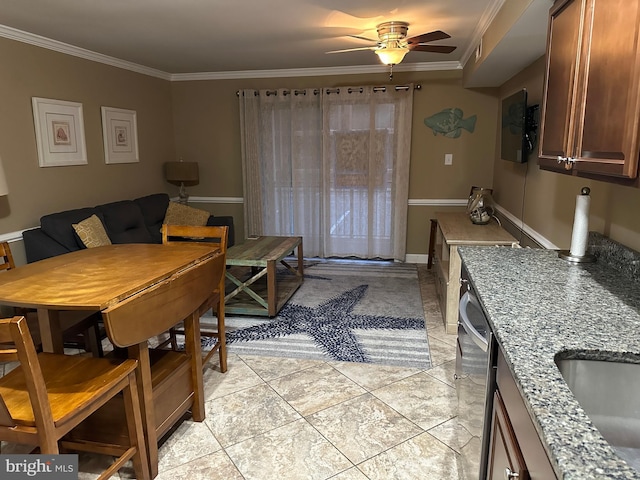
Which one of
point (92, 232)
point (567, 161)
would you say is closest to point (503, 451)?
point (567, 161)

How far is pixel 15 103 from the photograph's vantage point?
345cm

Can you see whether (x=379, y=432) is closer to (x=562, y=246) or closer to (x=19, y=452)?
(x=562, y=246)

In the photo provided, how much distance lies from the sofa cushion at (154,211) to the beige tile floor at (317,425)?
7.33 ft

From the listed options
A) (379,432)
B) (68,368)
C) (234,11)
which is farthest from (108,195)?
(379,432)

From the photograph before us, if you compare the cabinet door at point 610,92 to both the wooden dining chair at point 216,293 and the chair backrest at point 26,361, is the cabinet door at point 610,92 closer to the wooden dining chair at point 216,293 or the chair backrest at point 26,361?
the chair backrest at point 26,361

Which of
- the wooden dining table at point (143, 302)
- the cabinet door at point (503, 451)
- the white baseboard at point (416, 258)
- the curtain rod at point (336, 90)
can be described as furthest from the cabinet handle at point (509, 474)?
the curtain rod at point (336, 90)

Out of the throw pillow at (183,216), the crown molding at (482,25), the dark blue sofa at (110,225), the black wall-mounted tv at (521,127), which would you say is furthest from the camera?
the throw pillow at (183,216)

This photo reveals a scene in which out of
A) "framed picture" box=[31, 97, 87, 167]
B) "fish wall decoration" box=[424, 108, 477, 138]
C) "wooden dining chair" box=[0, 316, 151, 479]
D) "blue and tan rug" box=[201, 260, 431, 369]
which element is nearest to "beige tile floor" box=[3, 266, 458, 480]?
"blue and tan rug" box=[201, 260, 431, 369]

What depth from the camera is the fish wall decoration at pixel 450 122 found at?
4996mm

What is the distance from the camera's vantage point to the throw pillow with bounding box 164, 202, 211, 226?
481cm

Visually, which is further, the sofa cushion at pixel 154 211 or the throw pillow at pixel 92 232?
the sofa cushion at pixel 154 211

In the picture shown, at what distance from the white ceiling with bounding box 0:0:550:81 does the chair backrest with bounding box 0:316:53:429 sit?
233cm

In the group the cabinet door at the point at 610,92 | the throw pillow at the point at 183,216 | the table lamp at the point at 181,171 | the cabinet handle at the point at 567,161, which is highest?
the cabinet door at the point at 610,92

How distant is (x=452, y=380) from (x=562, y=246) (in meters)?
1.03
